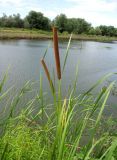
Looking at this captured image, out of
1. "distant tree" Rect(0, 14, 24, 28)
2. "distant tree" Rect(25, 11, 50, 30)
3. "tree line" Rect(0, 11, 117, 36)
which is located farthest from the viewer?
"distant tree" Rect(25, 11, 50, 30)

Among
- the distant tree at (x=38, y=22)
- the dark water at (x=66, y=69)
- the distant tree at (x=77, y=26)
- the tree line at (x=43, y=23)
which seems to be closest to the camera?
the dark water at (x=66, y=69)

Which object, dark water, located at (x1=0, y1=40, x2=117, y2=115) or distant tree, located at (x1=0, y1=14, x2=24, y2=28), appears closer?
dark water, located at (x1=0, y1=40, x2=117, y2=115)

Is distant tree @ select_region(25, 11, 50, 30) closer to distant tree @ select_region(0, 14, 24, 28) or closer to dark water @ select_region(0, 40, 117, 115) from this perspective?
distant tree @ select_region(0, 14, 24, 28)

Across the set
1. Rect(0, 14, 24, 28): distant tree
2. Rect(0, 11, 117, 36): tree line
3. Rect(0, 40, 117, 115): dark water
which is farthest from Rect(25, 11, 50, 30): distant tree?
Rect(0, 40, 117, 115): dark water

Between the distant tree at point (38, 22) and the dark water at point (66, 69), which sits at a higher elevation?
the distant tree at point (38, 22)

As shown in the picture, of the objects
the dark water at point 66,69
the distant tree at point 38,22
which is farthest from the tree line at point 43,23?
the dark water at point 66,69

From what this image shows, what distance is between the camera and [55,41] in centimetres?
120

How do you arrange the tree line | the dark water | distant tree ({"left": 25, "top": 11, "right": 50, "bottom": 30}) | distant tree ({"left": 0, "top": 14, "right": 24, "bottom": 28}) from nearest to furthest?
the dark water
distant tree ({"left": 0, "top": 14, "right": 24, "bottom": 28})
the tree line
distant tree ({"left": 25, "top": 11, "right": 50, "bottom": 30})

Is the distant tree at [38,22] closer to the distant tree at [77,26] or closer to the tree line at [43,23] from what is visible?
the tree line at [43,23]

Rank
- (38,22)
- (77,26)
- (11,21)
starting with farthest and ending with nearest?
(77,26)
(38,22)
(11,21)

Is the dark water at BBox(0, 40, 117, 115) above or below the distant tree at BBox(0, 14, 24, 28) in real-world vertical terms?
below

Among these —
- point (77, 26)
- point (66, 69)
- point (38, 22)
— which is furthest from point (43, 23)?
point (66, 69)

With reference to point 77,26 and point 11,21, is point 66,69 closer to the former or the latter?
point 11,21

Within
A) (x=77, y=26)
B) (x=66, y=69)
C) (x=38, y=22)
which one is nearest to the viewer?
(x=66, y=69)
